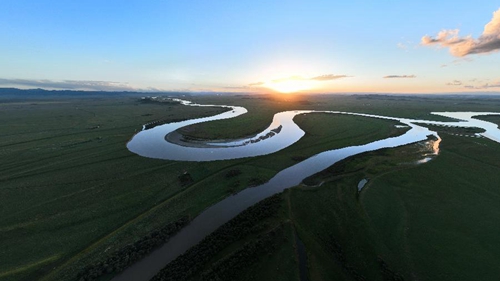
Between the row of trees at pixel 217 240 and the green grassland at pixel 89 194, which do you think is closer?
the row of trees at pixel 217 240

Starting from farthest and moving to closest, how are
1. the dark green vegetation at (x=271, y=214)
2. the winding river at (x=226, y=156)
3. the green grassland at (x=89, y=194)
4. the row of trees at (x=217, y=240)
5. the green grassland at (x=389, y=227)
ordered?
the winding river at (x=226, y=156) → the green grassland at (x=89, y=194) → the dark green vegetation at (x=271, y=214) → the green grassland at (x=389, y=227) → the row of trees at (x=217, y=240)

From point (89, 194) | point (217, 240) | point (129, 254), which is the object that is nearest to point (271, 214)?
point (217, 240)

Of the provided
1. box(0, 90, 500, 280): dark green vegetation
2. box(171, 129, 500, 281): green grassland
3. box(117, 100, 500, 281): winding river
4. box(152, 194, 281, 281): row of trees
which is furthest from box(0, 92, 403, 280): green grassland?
box(171, 129, 500, 281): green grassland

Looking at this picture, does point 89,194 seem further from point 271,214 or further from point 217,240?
point 271,214

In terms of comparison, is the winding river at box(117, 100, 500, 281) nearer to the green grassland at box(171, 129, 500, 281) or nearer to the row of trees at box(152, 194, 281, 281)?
the row of trees at box(152, 194, 281, 281)

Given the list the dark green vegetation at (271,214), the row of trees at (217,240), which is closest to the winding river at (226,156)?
the row of trees at (217,240)

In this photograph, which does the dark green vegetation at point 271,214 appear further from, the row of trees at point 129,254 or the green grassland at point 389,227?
the row of trees at point 129,254
